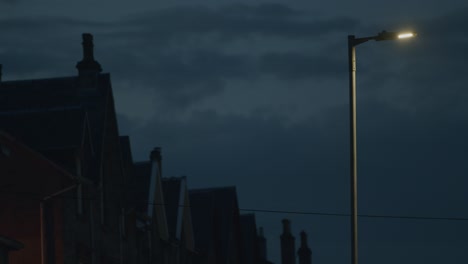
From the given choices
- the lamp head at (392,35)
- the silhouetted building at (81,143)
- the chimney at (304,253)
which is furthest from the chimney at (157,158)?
the chimney at (304,253)

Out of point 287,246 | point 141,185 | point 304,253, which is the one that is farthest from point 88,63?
point 304,253

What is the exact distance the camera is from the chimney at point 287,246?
286 feet

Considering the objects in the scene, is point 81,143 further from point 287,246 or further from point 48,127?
point 287,246

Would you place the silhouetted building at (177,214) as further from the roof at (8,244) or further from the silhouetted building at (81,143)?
the roof at (8,244)

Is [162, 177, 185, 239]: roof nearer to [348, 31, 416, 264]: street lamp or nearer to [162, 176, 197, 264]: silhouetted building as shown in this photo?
[162, 176, 197, 264]: silhouetted building

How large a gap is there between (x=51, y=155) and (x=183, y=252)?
18065mm

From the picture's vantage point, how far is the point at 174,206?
5597 cm

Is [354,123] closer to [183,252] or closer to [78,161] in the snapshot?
[78,161]

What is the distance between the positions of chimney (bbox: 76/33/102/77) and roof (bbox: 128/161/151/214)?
546 centimetres

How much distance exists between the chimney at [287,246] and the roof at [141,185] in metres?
35.6

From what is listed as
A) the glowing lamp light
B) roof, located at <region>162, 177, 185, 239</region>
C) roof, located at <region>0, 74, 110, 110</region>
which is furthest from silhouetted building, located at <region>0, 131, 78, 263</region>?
roof, located at <region>162, 177, 185, 239</region>

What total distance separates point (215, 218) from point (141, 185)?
13570mm

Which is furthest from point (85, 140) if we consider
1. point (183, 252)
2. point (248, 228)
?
point (248, 228)

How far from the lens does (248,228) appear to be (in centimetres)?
7356
